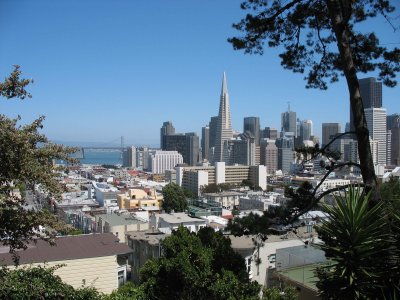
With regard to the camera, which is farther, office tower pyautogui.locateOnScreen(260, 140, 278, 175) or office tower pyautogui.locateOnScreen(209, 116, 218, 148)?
office tower pyautogui.locateOnScreen(209, 116, 218, 148)

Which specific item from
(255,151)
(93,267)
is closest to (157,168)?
(255,151)

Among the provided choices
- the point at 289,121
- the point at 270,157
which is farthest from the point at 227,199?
the point at 289,121

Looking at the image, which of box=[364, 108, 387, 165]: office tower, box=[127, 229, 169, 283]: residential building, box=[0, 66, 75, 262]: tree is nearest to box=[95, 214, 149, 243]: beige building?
box=[127, 229, 169, 283]: residential building

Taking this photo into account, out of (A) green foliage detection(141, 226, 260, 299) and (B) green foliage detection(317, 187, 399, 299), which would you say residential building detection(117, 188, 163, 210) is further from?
(B) green foliage detection(317, 187, 399, 299)

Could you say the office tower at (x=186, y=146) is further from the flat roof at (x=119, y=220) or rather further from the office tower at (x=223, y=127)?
the flat roof at (x=119, y=220)

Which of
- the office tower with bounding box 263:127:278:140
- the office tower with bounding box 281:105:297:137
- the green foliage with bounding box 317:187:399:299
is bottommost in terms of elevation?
the green foliage with bounding box 317:187:399:299

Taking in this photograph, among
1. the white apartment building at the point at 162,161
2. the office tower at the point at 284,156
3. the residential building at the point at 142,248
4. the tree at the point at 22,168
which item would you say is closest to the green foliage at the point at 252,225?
the tree at the point at 22,168

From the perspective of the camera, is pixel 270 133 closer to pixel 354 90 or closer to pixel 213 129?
pixel 213 129
